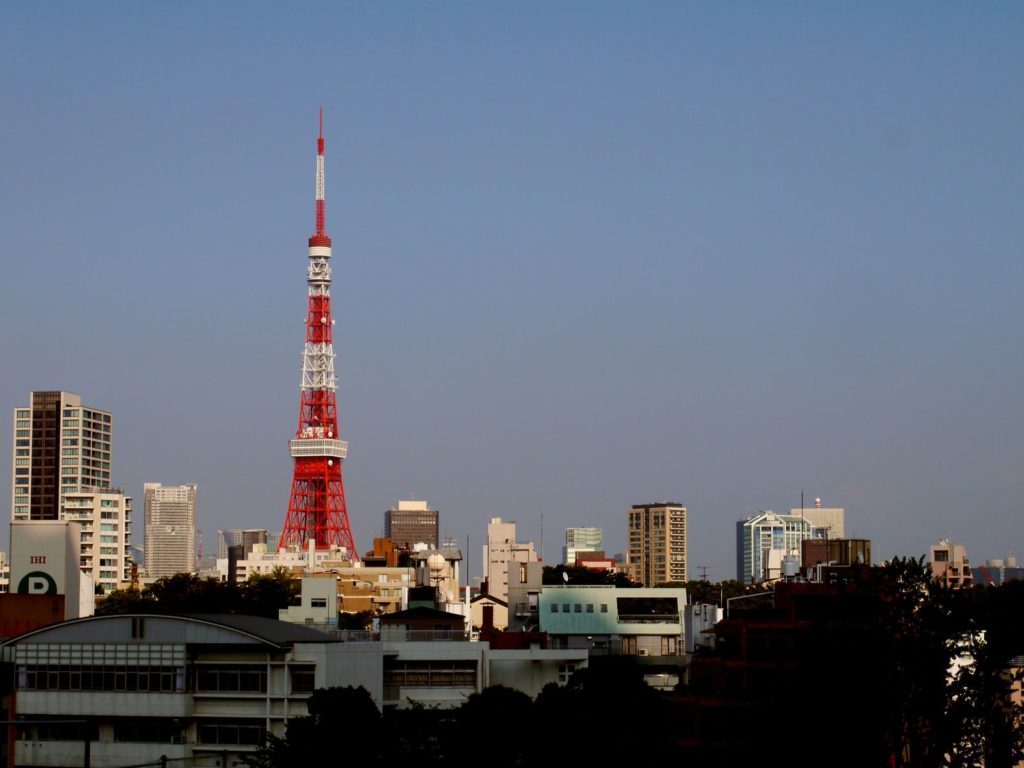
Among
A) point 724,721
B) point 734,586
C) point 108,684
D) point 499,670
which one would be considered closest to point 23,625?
point 108,684

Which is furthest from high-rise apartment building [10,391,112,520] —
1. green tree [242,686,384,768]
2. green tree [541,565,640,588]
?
green tree [242,686,384,768]

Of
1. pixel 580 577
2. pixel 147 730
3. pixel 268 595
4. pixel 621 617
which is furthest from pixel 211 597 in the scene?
pixel 147 730

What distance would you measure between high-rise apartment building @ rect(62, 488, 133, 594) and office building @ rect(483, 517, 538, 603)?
5367 cm

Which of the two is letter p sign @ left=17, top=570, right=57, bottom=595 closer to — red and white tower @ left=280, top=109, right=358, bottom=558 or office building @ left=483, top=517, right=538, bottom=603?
office building @ left=483, top=517, right=538, bottom=603

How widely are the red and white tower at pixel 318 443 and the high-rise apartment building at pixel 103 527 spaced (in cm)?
2038

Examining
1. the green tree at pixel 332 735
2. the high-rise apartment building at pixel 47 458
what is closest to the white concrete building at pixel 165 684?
the green tree at pixel 332 735

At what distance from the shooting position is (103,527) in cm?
16712

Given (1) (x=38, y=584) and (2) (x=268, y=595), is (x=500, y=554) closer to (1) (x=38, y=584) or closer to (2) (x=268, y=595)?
(2) (x=268, y=595)

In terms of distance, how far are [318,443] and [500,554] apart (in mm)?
40351

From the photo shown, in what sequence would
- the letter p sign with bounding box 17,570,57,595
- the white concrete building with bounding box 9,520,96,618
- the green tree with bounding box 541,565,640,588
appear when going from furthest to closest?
the green tree with bounding box 541,565,640,588 < the white concrete building with bounding box 9,520,96,618 < the letter p sign with bounding box 17,570,57,595

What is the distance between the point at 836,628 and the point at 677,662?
1267 inches

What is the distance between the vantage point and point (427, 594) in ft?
282

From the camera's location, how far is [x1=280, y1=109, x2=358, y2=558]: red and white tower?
6112 inches

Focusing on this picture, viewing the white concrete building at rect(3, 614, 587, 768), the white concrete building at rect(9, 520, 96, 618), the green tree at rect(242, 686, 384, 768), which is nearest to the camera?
the green tree at rect(242, 686, 384, 768)
